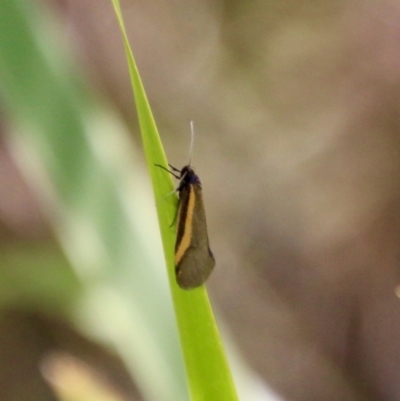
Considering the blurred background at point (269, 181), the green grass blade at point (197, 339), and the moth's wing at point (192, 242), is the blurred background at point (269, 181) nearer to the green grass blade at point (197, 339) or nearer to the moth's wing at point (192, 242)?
the moth's wing at point (192, 242)

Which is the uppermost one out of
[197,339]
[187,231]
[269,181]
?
[269,181]

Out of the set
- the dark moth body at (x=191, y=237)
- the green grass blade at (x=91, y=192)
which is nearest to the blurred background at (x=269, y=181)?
the green grass blade at (x=91, y=192)

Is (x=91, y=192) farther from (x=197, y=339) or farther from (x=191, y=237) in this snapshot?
(x=197, y=339)

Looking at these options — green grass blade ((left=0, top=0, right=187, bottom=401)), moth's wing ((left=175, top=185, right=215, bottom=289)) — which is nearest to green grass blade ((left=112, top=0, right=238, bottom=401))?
moth's wing ((left=175, top=185, right=215, bottom=289))

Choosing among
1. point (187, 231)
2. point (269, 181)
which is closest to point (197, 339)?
point (187, 231)

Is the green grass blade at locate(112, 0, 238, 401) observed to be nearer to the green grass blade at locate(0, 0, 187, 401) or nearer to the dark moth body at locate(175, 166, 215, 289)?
the dark moth body at locate(175, 166, 215, 289)

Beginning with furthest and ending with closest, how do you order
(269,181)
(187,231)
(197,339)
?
(269,181) → (187,231) → (197,339)

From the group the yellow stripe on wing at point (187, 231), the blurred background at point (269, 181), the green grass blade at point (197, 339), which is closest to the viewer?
the green grass blade at point (197, 339)

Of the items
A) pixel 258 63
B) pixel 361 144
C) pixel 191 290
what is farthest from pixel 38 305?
pixel 361 144
